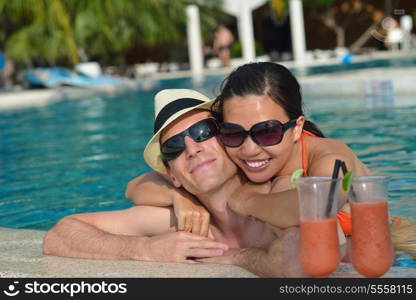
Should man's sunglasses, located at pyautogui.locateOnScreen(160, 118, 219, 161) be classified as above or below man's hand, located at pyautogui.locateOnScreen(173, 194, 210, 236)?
above

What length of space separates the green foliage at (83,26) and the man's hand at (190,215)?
57.7 ft

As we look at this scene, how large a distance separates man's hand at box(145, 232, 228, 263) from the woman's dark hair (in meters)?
0.68

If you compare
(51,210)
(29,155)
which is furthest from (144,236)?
(29,155)

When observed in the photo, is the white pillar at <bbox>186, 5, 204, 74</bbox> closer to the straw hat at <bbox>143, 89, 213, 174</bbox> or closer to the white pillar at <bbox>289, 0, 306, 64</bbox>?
the white pillar at <bbox>289, 0, 306, 64</bbox>

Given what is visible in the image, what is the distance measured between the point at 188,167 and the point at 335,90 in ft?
31.0

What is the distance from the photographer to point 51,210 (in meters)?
5.98

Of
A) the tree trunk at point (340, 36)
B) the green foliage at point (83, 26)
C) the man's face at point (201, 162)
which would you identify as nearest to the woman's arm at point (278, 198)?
the man's face at point (201, 162)

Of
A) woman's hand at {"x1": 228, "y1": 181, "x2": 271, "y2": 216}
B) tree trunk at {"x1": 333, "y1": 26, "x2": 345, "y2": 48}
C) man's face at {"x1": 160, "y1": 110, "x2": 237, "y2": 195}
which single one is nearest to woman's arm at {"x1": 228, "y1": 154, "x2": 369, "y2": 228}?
woman's hand at {"x1": 228, "y1": 181, "x2": 271, "y2": 216}

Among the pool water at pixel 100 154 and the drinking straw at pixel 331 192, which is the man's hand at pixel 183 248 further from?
the drinking straw at pixel 331 192

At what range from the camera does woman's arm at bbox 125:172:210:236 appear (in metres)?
3.61

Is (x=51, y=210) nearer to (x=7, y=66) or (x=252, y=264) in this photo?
(x=252, y=264)

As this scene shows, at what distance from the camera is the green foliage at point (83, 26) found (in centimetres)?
2172

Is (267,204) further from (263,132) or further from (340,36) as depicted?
(340,36)

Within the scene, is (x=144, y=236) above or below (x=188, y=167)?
below
